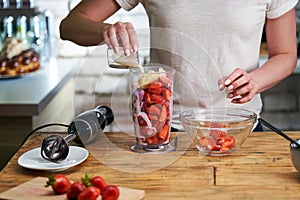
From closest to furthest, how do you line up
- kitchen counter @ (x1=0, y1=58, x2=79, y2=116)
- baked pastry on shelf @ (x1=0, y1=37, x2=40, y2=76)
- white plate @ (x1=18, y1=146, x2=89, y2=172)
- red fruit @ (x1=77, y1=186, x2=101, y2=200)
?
red fruit @ (x1=77, y1=186, x2=101, y2=200), white plate @ (x1=18, y1=146, x2=89, y2=172), kitchen counter @ (x1=0, y1=58, x2=79, y2=116), baked pastry on shelf @ (x1=0, y1=37, x2=40, y2=76)

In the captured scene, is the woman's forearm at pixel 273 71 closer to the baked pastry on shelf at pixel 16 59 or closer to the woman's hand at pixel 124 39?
the woman's hand at pixel 124 39

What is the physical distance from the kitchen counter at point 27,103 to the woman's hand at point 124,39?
107 cm

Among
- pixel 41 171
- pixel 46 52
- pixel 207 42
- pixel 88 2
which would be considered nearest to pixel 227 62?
pixel 207 42

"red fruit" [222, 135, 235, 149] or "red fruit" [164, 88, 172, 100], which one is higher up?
"red fruit" [164, 88, 172, 100]

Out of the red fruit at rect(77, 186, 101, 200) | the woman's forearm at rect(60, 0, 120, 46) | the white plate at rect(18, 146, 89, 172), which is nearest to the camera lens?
the red fruit at rect(77, 186, 101, 200)

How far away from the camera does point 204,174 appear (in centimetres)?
142

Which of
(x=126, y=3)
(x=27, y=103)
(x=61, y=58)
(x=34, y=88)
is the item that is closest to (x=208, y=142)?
(x=126, y=3)

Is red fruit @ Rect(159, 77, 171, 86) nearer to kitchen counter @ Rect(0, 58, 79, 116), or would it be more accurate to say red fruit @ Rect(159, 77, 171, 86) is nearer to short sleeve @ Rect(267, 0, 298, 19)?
short sleeve @ Rect(267, 0, 298, 19)

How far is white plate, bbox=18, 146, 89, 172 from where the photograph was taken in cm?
145

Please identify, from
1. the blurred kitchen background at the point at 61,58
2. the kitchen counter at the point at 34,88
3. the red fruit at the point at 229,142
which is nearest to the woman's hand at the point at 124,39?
the red fruit at the point at 229,142

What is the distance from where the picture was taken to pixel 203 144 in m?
1.56

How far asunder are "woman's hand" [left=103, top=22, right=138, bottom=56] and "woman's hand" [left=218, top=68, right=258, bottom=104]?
0.26 metres

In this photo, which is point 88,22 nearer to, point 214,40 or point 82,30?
point 82,30

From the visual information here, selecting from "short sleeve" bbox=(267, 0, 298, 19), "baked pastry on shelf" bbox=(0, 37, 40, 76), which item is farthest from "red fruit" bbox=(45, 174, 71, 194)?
"baked pastry on shelf" bbox=(0, 37, 40, 76)
